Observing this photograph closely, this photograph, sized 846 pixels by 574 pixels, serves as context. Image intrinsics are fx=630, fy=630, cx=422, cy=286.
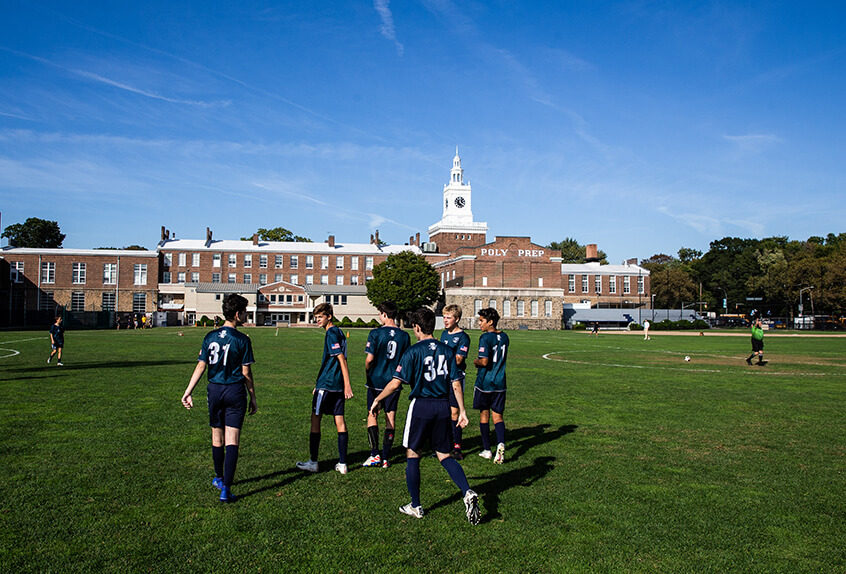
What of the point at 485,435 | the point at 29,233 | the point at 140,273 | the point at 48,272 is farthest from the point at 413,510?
the point at 29,233

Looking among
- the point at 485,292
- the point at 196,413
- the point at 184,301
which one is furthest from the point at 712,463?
the point at 184,301

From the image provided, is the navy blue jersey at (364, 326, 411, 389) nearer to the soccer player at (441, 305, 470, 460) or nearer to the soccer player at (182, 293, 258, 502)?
the soccer player at (441, 305, 470, 460)

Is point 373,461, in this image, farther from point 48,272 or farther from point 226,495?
point 48,272

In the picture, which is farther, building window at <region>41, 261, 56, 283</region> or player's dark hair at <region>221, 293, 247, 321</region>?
building window at <region>41, 261, 56, 283</region>

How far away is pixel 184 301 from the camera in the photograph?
96500mm

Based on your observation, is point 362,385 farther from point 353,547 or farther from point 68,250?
point 68,250

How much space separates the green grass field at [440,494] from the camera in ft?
19.4

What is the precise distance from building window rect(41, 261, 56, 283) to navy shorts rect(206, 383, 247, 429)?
9957cm

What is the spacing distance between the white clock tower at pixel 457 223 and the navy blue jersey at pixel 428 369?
116m

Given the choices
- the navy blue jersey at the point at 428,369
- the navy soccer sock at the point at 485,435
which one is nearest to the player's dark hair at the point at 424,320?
the navy blue jersey at the point at 428,369

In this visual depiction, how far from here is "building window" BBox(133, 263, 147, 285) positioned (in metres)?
95.9

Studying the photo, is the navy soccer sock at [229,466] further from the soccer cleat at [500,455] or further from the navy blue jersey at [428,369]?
the soccer cleat at [500,455]


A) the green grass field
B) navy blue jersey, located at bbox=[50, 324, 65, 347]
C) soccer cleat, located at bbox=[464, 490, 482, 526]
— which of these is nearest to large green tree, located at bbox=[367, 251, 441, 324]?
navy blue jersey, located at bbox=[50, 324, 65, 347]

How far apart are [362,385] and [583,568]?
1359 centimetres
